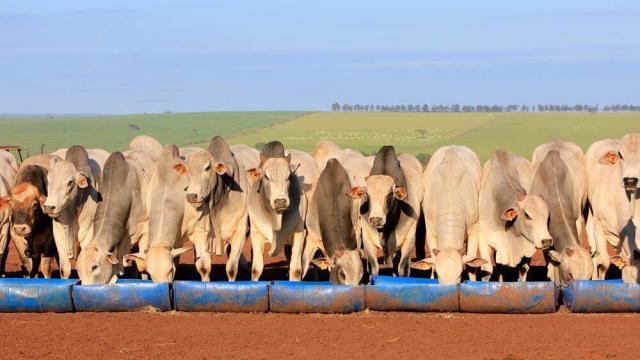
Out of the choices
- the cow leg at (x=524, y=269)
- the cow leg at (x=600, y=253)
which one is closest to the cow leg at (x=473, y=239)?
the cow leg at (x=524, y=269)

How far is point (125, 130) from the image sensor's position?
11812 cm

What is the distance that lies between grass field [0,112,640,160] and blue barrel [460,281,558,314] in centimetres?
5583

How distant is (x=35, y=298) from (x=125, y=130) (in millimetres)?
104797

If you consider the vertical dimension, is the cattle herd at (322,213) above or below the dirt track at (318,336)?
above

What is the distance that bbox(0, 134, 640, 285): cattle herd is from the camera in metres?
16.0

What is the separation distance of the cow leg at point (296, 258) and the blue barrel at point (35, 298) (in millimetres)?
3754

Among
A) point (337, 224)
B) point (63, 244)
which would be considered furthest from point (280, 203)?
point (63, 244)

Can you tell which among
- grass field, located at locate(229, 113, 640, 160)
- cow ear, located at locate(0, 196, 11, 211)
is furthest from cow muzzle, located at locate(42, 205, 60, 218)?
grass field, located at locate(229, 113, 640, 160)

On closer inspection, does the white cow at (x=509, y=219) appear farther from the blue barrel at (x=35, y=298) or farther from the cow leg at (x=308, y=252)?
the blue barrel at (x=35, y=298)

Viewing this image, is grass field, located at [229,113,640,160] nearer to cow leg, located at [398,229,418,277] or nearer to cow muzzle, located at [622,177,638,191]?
cow leg, located at [398,229,418,277]

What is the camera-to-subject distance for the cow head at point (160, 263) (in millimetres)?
15602

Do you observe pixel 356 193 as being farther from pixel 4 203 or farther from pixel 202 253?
pixel 4 203

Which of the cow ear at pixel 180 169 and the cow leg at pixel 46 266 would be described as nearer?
the cow ear at pixel 180 169

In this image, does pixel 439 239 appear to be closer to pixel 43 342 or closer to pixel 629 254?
pixel 629 254
